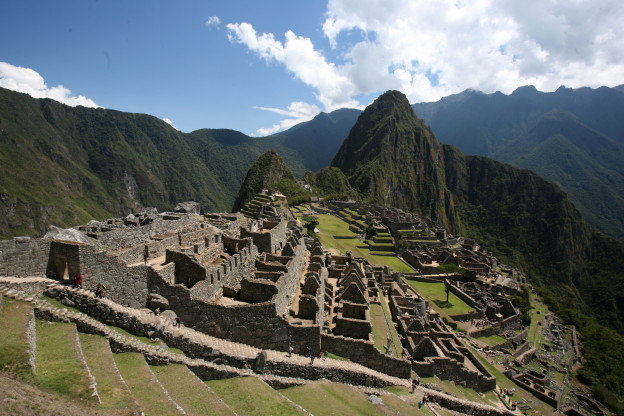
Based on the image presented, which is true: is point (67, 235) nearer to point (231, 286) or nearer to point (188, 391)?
point (231, 286)

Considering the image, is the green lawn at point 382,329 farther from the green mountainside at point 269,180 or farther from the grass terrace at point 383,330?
the green mountainside at point 269,180

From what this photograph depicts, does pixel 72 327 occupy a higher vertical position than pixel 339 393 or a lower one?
higher

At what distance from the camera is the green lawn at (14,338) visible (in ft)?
32.2

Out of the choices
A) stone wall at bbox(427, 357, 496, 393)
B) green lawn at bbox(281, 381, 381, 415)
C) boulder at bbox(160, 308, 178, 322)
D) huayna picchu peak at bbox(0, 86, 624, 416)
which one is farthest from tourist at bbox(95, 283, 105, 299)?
stone wall at bbox(427, 357, 496, 393)

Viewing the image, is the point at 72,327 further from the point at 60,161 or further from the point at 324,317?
the point at 60,161

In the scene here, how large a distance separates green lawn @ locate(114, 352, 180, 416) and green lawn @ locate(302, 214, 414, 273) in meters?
38.5

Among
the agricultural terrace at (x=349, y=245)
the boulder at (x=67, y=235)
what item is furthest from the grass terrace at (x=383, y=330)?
the agricultural terrace at (x=349, y=245)

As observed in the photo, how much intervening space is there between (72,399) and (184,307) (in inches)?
290

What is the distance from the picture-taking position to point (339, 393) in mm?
16531


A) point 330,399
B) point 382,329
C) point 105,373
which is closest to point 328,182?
point 382,329

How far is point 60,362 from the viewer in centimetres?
1076

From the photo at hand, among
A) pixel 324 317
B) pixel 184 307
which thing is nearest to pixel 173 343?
pixel 184 307

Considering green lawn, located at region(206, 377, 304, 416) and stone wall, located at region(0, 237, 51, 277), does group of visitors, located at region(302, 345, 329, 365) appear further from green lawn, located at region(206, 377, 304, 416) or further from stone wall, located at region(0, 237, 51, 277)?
stone wall, located at region(0, 237, 51, 277)

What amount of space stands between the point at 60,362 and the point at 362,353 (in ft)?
46.8
